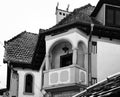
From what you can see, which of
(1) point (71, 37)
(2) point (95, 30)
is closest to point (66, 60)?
(1) point (71, 37)

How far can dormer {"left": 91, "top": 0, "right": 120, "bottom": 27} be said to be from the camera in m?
21.1

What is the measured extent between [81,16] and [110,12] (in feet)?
6.36

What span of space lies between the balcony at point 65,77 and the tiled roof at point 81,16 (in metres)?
3.04

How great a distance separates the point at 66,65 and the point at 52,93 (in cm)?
192

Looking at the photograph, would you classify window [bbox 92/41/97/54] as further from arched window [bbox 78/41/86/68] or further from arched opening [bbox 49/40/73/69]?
arched opening [bbox 49/40/73/69]

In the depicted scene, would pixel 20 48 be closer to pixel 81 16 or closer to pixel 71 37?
pixel 81 16

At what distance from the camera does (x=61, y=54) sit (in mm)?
21016

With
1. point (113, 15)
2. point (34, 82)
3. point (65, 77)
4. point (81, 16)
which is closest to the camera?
point (65, 77)

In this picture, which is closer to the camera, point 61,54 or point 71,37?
point 71,37

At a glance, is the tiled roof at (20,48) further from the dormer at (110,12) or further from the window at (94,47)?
the dormer at (110,12)

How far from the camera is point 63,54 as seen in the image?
2088 centimetres

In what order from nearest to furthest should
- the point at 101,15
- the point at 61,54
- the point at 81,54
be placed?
the point at 81,54
the point at 61,54
the point at 101,15

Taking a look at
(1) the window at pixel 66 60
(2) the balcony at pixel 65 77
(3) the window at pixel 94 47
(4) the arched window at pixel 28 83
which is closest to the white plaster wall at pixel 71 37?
(3) the window at pixel 94 47

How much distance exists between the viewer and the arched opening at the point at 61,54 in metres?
20.6
